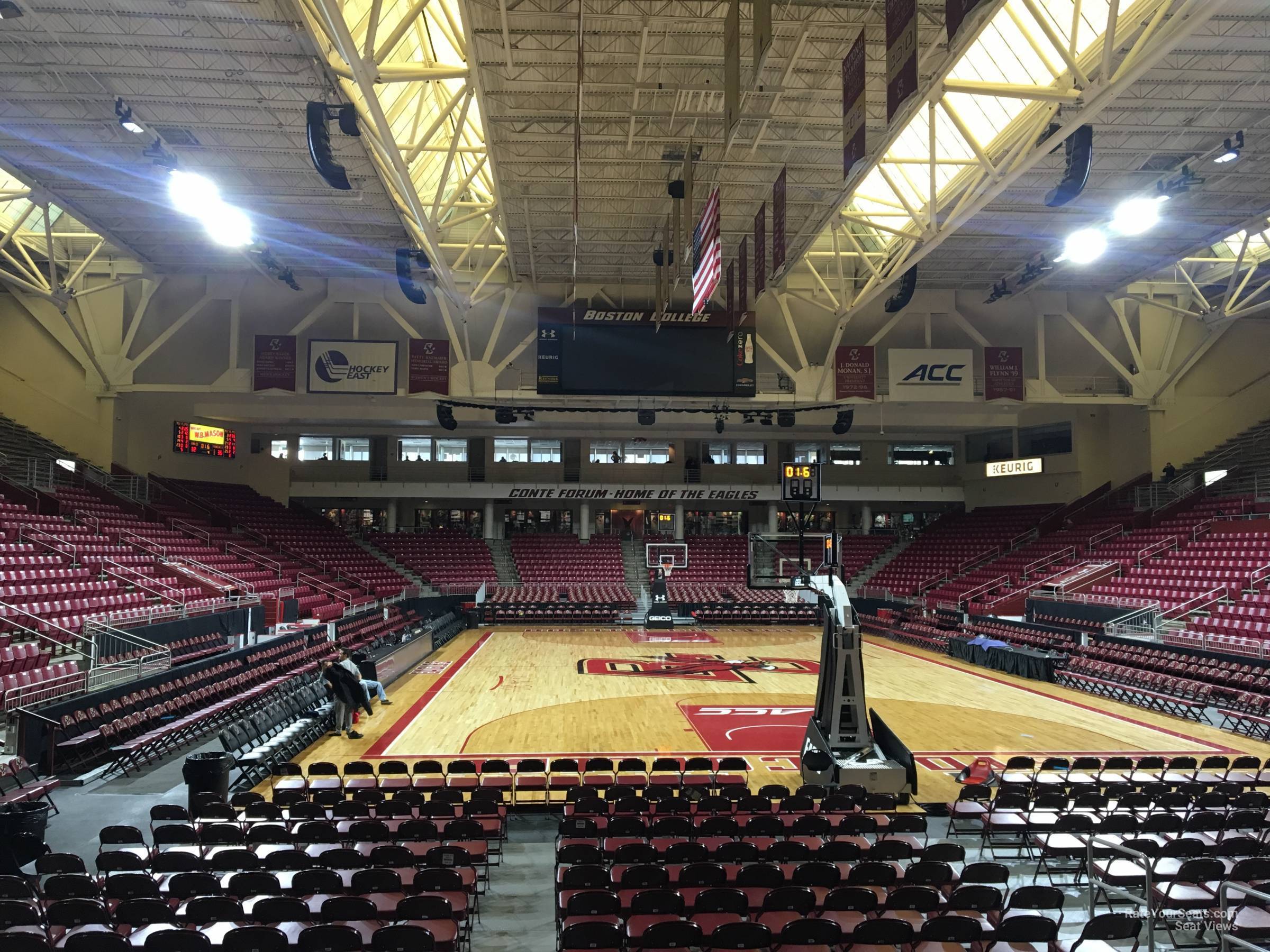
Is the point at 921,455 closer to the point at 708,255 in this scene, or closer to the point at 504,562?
the point at 504,562

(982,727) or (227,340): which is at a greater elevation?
(227,340)

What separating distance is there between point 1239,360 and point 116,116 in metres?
34.4

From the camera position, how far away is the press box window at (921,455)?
39.6 metres

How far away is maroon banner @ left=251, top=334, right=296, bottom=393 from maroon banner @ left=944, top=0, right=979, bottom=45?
22.4 meters

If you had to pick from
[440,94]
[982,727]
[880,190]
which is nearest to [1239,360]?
[880,190]

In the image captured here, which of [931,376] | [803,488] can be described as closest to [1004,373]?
[931,376]

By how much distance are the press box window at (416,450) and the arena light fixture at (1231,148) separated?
30.9 metres

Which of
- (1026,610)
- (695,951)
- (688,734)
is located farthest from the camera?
(1026,610)

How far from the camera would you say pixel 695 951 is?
5574 millimetres

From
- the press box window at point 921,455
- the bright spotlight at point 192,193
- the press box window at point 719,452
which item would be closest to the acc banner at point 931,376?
the press box window at point 921,455

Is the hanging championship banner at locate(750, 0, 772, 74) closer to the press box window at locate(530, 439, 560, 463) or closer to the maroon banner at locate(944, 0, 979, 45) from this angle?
the maroon banner at locate(944, 0, 979, 45)

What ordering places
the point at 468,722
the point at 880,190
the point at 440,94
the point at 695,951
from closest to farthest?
the point at 695,951
the point at 468,722
the point at 440,94
the point at 880,190

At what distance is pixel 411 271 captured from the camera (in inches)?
854

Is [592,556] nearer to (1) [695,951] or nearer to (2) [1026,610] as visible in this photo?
(2) [1026,610]
